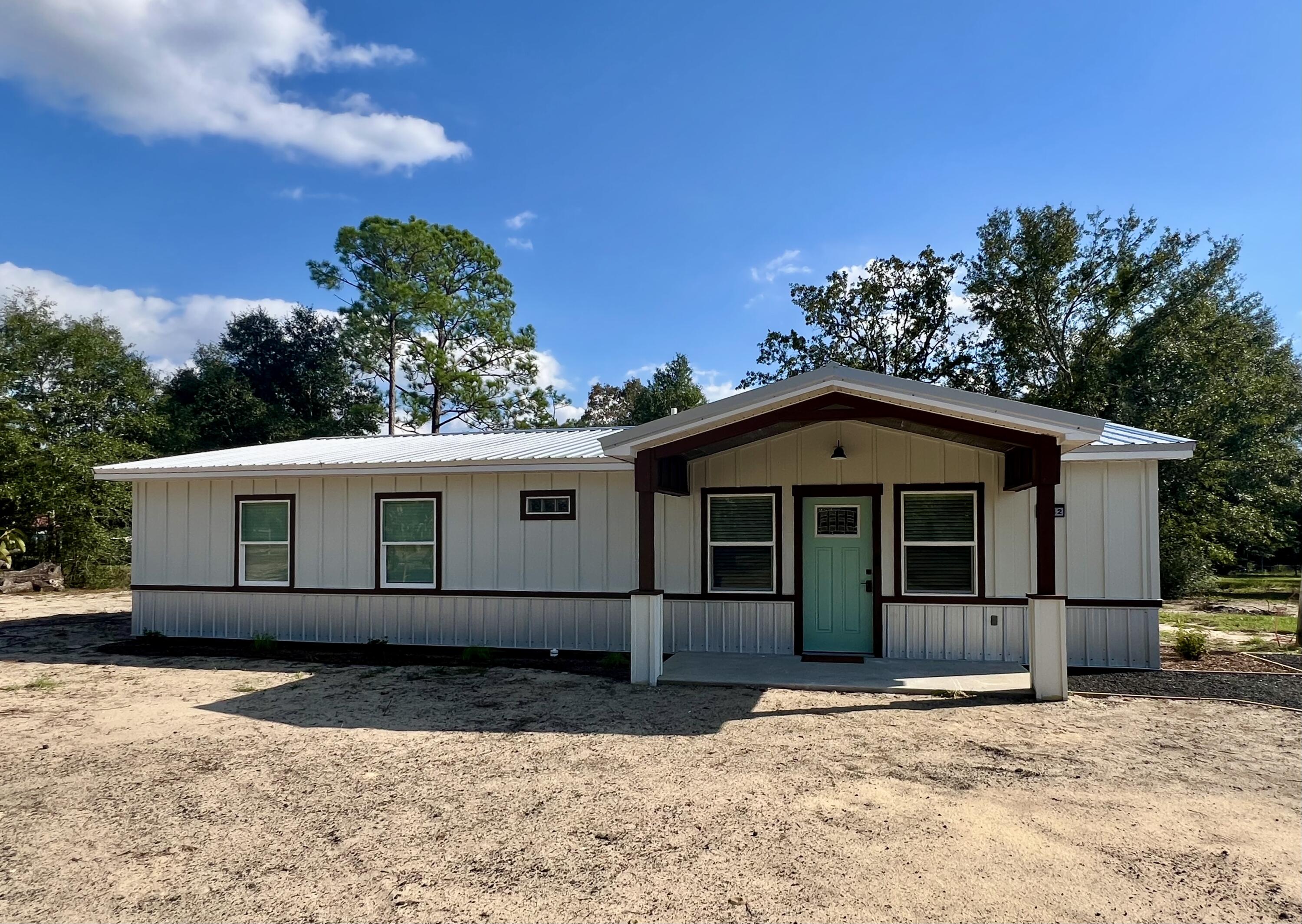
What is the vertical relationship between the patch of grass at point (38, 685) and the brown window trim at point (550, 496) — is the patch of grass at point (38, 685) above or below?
below

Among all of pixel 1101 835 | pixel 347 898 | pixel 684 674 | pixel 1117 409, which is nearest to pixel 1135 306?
pixel 1117 409

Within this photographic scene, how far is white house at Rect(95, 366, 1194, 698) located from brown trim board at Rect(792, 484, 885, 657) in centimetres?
2

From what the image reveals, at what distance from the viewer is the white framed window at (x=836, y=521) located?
28.1ft

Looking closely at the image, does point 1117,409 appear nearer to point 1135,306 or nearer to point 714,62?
point 1135,306

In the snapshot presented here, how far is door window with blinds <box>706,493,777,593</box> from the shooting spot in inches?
342

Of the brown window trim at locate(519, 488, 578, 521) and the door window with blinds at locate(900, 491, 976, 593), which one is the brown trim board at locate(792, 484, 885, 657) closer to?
the door window with blinds at locate(900, 491, 976, 593)

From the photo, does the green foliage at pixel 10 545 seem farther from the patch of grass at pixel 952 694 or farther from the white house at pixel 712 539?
the patch of grass at pixel 952 694

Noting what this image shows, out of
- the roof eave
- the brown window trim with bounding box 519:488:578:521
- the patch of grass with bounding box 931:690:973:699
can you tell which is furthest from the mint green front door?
the brown window trim with bounding box 519:488:578:521

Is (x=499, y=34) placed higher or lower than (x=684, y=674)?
higher

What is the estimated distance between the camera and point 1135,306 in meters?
20.2

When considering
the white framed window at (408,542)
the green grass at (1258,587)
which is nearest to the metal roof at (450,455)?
the white framed window at (408,542)

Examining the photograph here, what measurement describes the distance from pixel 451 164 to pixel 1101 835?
17008 millimetres

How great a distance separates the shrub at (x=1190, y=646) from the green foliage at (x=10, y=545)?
71.7 ft

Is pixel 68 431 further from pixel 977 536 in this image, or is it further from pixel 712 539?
pixel 977 536
